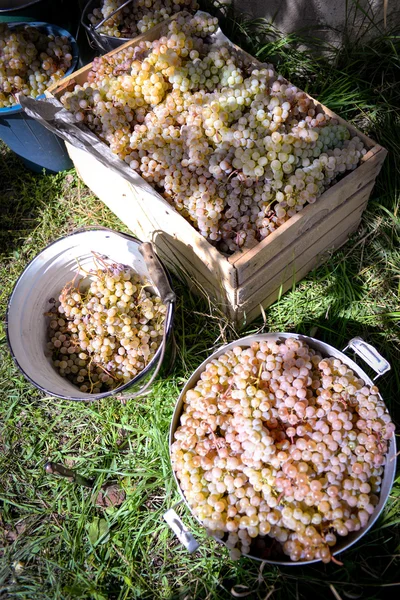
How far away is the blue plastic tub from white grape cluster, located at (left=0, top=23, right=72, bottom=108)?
0.17ft

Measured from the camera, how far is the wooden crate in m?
1.69

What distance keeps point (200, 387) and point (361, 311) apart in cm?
92

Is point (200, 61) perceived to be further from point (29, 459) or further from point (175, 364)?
point (29, 459)

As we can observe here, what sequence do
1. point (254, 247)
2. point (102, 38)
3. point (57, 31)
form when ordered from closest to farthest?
point (254, 247)
point (102, 38)
point (57, 31)

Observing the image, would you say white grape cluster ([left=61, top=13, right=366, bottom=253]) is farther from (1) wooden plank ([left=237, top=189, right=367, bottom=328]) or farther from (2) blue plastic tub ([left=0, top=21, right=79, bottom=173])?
(2) blue plastic tub ([left=0, top=21, right=79, bottom=173])

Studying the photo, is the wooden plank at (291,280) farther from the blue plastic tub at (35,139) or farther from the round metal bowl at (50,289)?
the blue plastic tub at (35,139)

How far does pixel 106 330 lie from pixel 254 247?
27.6 inches

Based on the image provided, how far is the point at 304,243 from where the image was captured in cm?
187

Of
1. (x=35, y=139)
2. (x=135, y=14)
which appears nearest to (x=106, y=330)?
(x=35, y=139)

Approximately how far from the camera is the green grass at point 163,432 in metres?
1.68

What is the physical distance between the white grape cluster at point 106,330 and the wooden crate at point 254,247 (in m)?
0.23

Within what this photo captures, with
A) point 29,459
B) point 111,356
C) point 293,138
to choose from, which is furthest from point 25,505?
point 293,138

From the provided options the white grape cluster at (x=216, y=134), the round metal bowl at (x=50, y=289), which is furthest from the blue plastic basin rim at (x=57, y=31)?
the round metal bowl at (x=50, y=289)

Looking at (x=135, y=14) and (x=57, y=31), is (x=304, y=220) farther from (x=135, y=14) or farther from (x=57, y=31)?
(x=57, y=31)
